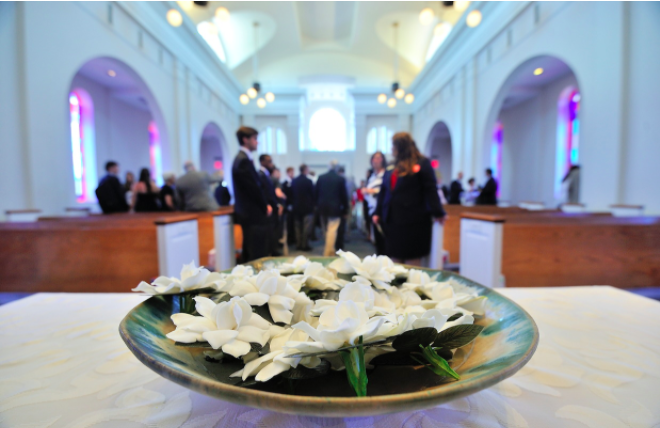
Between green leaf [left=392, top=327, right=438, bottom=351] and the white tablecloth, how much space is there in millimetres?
136

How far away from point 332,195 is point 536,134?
845cm

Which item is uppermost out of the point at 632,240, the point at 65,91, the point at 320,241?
the point at 65,91

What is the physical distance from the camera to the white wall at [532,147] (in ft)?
29.6

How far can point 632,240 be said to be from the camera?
2.35m

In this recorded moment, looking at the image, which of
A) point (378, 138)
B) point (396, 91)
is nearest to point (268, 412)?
point (396, 91)

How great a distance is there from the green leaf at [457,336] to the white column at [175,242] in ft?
6.67

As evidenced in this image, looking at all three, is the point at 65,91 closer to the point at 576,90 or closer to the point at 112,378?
the point at 112,378

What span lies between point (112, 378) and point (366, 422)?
411 millimetres

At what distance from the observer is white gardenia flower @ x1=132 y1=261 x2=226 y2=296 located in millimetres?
516

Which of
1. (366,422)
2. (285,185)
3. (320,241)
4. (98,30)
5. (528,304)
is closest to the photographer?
(366,422)

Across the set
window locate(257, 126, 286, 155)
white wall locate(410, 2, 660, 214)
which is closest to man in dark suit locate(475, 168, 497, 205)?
white wall locate(410, 2, 660, 214)

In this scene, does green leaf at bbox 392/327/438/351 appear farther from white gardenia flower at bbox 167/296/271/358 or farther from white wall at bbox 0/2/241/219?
white wall at bbox 0/2/241/219

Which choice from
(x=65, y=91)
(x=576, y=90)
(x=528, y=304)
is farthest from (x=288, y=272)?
(x=576, y=90)

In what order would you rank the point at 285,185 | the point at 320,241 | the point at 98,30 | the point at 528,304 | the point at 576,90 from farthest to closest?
the point at 576,90 → the point at 320,241 → the point at 285,185 → the point at 98,30 → the point at 528,304
